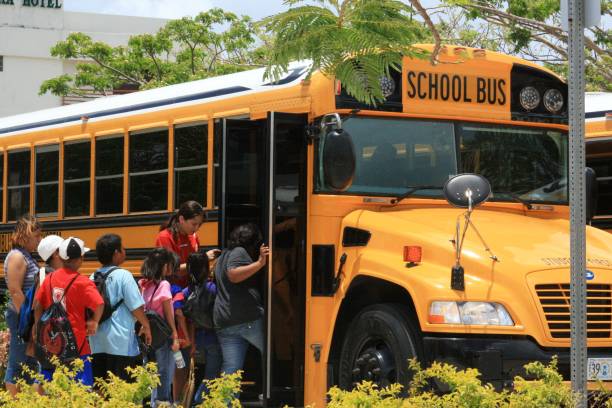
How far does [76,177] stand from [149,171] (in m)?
1.44

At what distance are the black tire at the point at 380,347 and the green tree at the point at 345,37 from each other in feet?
5.60

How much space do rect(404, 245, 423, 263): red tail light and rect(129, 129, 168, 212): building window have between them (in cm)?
339

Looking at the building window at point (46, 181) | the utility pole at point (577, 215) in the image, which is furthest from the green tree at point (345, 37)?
the building window at point (46, 181)

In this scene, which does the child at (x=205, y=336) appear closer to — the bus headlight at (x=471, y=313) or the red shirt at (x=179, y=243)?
the red shirt at (x=179, y=243)

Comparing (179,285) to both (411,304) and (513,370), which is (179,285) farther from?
(513,370)

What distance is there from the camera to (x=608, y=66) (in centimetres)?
1866

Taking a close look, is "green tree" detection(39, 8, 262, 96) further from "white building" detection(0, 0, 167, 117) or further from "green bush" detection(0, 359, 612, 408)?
"green bush" detection(0, 359, 612, 408)

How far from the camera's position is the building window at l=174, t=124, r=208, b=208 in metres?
10.1

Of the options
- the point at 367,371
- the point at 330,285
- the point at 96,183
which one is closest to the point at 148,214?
the point at 96,183

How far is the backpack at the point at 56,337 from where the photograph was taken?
301 inches

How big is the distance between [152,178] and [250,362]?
96.5 inches

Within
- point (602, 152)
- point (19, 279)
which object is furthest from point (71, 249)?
point (602, 152)

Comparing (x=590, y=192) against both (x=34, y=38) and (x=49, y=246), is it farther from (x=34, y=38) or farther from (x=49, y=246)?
(x=34, y=38)

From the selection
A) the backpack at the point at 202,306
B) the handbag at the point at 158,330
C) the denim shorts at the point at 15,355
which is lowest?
the denim shorts at the point at 15,355
